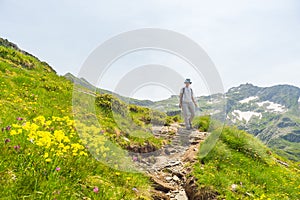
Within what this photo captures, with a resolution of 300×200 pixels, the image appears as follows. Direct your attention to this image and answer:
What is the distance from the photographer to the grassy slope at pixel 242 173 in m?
8.80

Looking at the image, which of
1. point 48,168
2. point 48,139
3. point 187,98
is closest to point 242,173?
point 187,98

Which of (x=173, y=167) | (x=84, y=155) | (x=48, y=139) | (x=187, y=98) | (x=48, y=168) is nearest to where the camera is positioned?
(x=48, y=139)

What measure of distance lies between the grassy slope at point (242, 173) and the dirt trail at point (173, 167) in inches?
24.3

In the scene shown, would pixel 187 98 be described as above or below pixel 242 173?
above

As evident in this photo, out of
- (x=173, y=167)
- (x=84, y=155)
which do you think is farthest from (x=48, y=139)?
(x=173, y=167)

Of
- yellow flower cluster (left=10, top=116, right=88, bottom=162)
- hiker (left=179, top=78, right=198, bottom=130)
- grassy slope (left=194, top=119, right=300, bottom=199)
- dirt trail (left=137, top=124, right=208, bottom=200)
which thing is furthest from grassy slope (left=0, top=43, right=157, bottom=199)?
hiker (left=179, top=78, right=198, bottom=130)

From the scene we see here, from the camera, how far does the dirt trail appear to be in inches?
352

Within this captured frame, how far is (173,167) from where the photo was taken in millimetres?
11328

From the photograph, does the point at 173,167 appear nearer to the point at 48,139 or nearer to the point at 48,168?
the point at 48,168

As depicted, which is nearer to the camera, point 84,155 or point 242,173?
point 84,155

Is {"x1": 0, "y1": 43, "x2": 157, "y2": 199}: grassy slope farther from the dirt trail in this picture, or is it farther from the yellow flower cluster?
the dirt trail

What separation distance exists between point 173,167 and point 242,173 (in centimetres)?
284

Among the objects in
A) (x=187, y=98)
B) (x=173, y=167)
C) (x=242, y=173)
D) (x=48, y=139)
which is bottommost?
(x=173, y=167)

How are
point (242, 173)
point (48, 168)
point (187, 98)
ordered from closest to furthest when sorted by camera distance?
point (48, 168) < point (242, 173) < point (187, 98)
